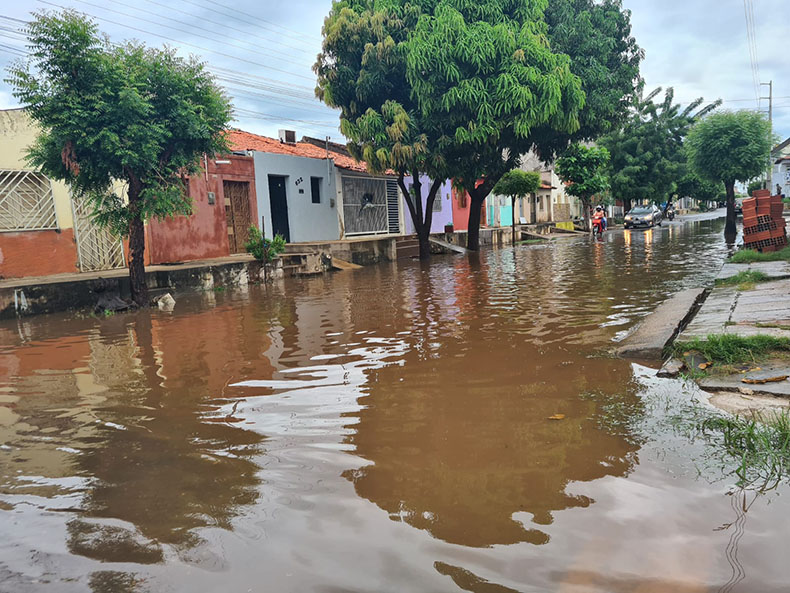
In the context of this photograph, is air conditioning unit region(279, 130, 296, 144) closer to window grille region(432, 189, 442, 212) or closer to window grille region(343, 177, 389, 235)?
window grille region(343, 177, 389, 235)

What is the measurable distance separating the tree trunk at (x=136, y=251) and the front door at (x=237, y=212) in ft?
23.6

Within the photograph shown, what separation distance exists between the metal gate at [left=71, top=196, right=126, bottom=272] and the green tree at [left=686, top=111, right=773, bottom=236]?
16.0 meters

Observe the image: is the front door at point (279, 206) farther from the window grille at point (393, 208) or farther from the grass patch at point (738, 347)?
the grass patch at point (738, 347)

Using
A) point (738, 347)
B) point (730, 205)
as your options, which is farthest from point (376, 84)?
point (738, 347)

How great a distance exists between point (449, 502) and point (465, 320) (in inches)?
187

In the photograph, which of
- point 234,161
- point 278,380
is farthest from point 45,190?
point 278,380

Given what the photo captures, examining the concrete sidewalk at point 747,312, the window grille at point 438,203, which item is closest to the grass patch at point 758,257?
the concrete sidewalk at point 747,312

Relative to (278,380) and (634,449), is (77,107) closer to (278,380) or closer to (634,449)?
(278,380)

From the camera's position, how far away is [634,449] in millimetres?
2938

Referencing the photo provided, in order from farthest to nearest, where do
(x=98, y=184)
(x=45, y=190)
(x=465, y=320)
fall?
(x=45, y=190) < (x=98, y=184) < (x=465, y=320)

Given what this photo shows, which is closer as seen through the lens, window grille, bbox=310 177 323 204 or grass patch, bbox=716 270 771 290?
grass patch, bbox=716 270 771 290

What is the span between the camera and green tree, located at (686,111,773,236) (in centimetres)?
1602

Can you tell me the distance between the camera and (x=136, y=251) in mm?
10602

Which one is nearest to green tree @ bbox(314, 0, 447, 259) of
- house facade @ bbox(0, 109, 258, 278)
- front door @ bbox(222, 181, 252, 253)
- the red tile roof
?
the red tile roof
